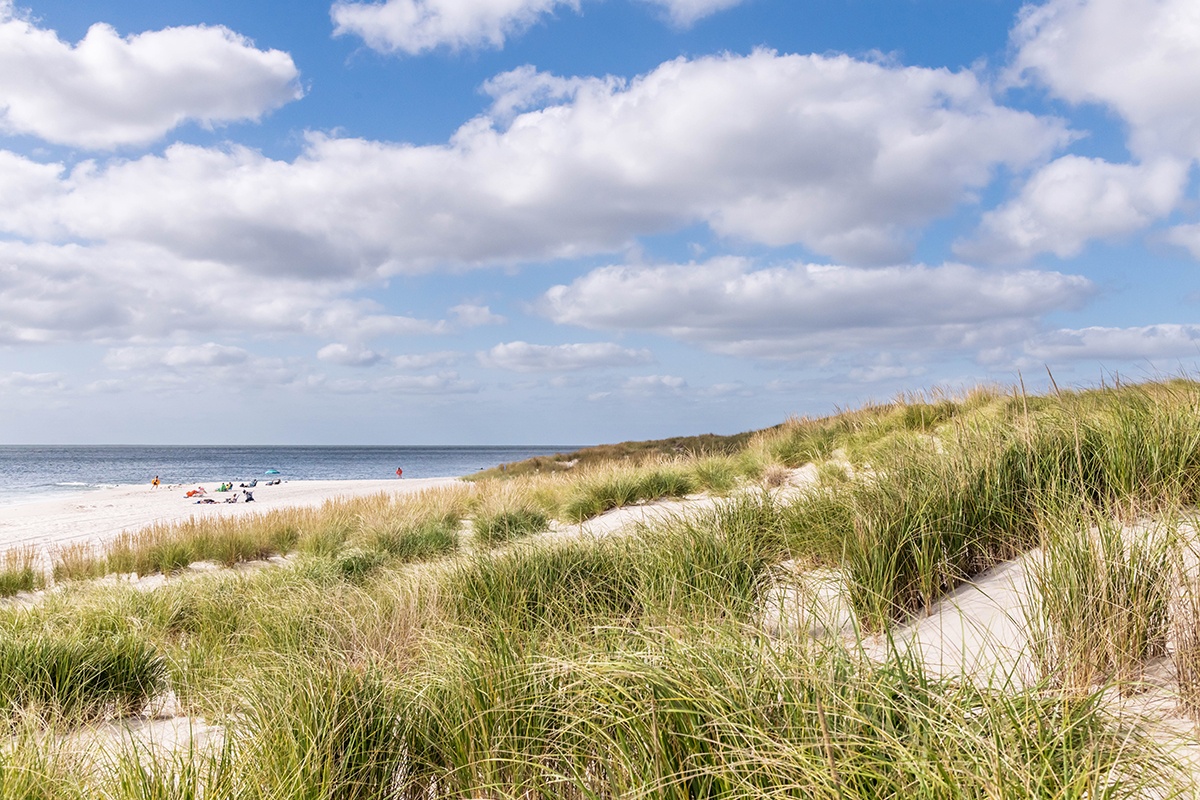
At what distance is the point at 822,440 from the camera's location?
13234 mm

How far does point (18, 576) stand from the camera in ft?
33.6

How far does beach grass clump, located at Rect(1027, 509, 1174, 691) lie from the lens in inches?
109

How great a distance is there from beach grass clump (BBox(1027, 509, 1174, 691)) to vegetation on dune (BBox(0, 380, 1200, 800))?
2cm

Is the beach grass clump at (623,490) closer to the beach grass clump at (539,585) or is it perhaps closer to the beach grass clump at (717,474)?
the beach grass clump at (717,474)

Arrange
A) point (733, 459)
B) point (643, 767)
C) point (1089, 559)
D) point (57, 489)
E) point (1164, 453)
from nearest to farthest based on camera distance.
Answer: point (643, 767)
point (1089, 559)
point (1164, 453)
point (733, 459)
point (57, 489)

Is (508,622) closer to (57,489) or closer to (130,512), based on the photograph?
(130,512)

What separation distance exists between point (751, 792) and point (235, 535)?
12.6 m

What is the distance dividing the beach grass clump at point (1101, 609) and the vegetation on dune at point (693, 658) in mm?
17

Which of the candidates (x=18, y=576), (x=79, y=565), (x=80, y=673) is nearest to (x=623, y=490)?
(x=80, y=673)

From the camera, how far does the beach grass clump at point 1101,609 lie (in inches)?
109

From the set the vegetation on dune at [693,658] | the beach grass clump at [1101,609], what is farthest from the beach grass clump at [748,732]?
the beach grass clump at [1101,609]

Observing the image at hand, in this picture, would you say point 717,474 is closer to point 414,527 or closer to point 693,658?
point 414,527

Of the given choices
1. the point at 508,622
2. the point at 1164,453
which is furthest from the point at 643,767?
the point at 1164,453

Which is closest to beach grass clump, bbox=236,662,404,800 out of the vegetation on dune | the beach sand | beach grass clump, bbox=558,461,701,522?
the vegetation on dune
